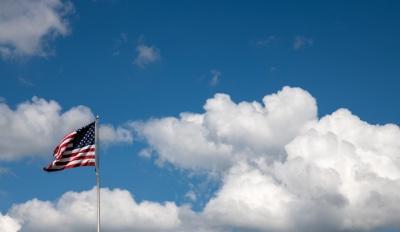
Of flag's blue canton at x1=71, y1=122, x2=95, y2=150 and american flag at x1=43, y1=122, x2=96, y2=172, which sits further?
flag's blue canton at x1=71, y1=122, x2=95, y2=150

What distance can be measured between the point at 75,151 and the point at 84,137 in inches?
54.2

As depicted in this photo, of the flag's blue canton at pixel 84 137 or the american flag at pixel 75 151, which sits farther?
the flag's blue canton at pixel 84 137

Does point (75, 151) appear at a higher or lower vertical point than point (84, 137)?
lower

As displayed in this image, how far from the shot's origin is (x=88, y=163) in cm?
4581

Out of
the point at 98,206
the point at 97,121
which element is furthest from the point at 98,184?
the point at 97,121

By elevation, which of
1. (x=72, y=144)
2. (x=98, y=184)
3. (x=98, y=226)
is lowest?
(x=98, y=226)

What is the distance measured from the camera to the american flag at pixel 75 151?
1781 inches

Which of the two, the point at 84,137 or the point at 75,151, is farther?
the point at 84,137

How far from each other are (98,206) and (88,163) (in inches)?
132

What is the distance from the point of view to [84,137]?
153ft

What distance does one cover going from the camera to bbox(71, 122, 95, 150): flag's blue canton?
152ft

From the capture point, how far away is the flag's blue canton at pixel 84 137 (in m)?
46.2

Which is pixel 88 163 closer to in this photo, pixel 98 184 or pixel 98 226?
pixel 98 184

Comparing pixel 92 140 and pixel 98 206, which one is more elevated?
pixel 92 140
